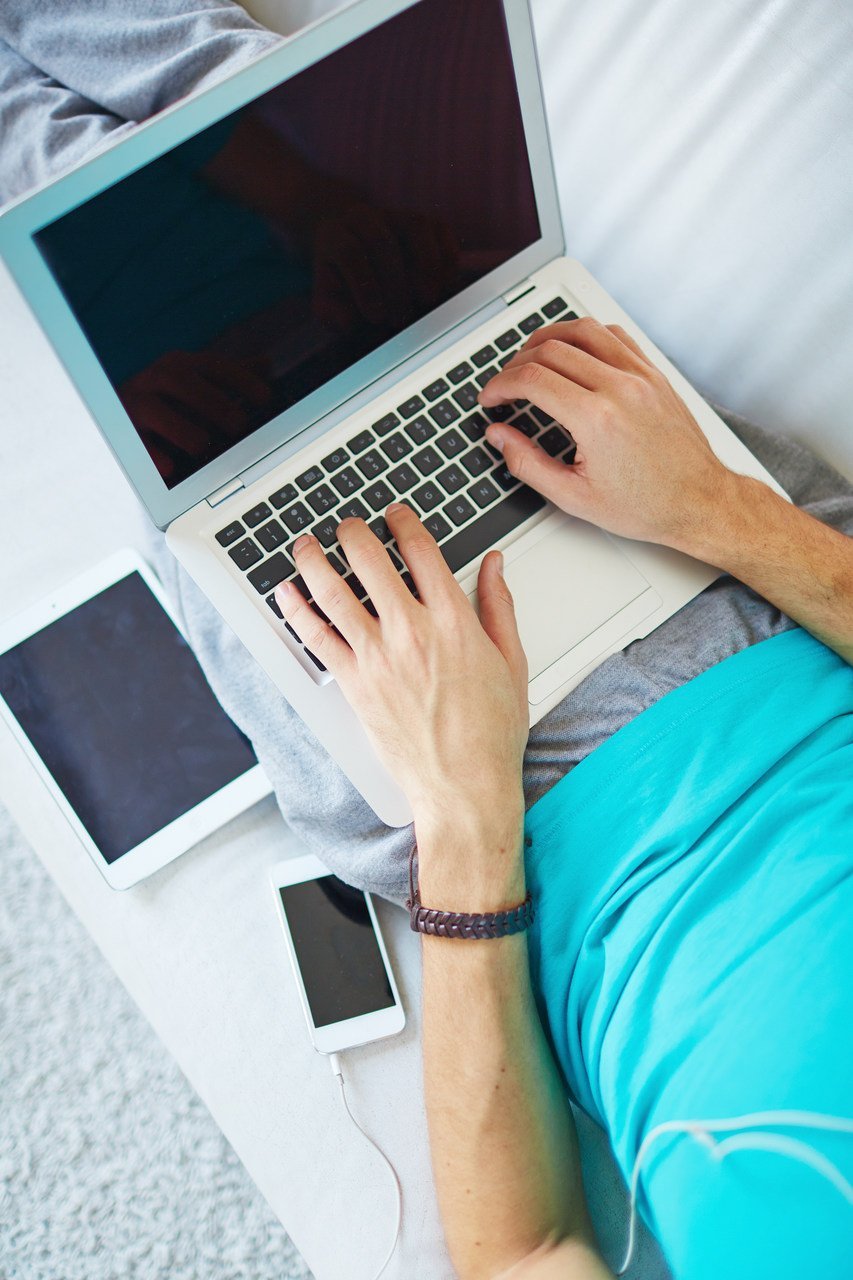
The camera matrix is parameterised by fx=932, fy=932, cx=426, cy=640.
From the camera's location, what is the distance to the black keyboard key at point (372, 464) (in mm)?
704

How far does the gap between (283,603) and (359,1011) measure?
0.34 metres

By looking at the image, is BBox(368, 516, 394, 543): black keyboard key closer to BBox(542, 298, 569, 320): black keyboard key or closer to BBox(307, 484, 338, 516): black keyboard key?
BBox(307, 484, 338, 516): black keyboard key

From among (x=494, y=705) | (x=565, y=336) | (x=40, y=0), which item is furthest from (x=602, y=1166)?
(x=40, y=0)

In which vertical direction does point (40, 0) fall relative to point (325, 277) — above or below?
above

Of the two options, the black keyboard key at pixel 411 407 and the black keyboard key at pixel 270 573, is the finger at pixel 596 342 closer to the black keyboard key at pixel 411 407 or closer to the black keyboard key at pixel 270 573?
the black keyboard key at pixel 411 407

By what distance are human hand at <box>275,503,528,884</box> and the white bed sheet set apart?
8.2 inches

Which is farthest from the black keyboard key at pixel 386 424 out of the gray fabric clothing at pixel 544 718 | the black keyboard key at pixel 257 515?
the gray fabric clothing at pixel 544 718

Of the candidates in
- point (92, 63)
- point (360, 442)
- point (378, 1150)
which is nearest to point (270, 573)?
point (360, 442)

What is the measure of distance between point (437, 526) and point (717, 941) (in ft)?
1.14

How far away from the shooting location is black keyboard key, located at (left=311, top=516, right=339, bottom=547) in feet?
2.24

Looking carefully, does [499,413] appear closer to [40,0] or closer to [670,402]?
[670,402]

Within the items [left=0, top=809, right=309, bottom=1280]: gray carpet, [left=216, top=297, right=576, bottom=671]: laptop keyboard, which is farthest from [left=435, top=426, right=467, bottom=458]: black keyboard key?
[left=0, top=809, right=309, bottom=1280]: gray carpet

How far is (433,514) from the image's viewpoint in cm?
71

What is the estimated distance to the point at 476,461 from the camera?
0.73 meters
